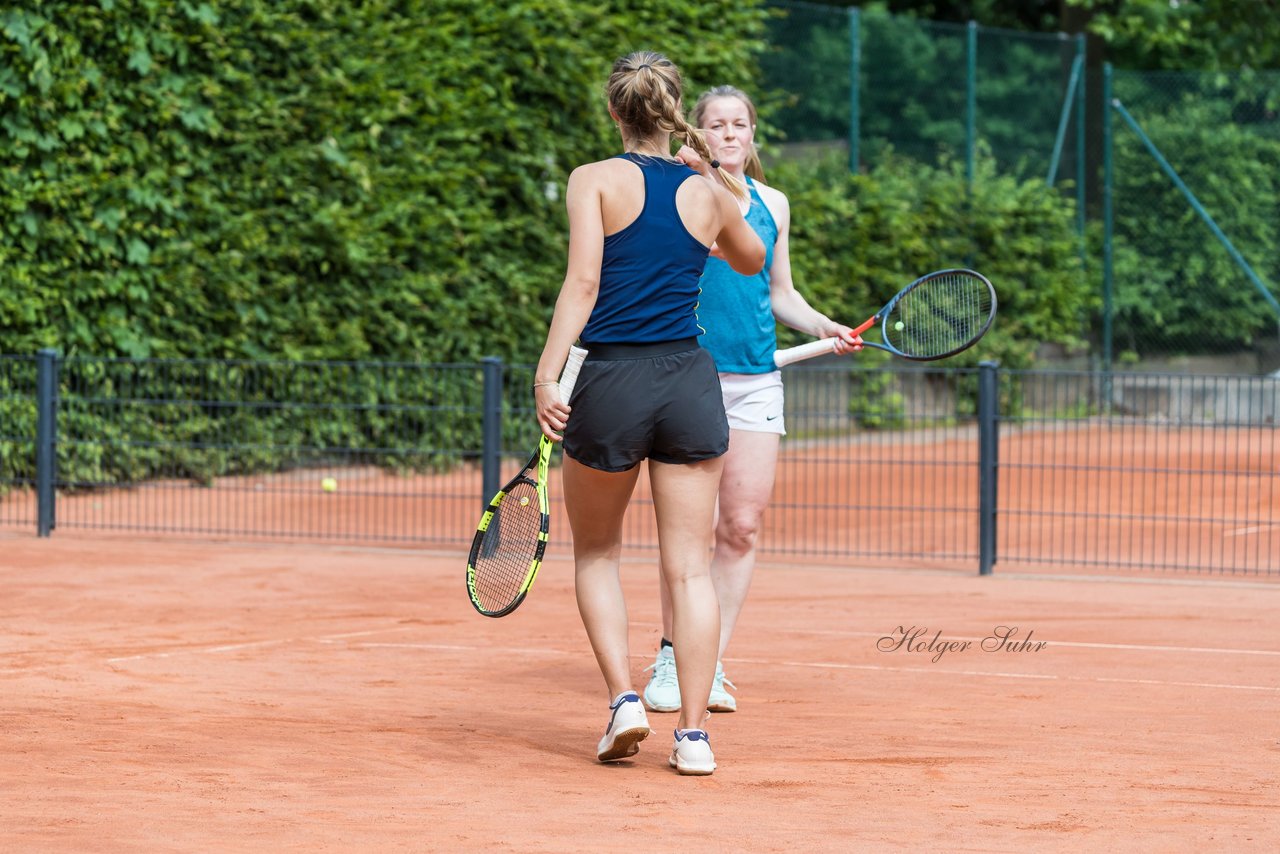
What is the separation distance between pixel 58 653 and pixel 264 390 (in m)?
5.75

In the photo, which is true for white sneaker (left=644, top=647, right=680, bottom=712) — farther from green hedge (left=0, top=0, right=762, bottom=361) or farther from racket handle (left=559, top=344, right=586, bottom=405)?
green hedge (left=0, top=0, right=762, bottom=361)

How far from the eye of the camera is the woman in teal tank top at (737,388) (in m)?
5.95

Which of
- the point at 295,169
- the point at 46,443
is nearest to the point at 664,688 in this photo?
the point at 46,443

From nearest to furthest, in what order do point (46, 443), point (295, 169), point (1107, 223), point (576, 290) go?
point (576, 290) → point (46, 443) → point (295, 169) → point (1107, 223)

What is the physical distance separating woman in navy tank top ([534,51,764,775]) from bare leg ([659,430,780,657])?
2.66ft

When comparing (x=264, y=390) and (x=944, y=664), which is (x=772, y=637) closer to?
(x=944, y=664)

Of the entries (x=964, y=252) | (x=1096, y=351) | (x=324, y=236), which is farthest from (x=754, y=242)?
(x=1096, y=351)

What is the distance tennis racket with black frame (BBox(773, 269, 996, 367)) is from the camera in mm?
6505

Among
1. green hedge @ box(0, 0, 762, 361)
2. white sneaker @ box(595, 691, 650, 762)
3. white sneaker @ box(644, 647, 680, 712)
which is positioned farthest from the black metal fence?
white sneaker @ box(595, 691, 650, 762)

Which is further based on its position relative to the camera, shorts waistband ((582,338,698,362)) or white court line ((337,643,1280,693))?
white court line ((337,643,1280,693))

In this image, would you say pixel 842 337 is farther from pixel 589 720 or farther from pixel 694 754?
pixel 694 754

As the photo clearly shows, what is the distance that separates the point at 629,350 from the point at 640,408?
0.16 m

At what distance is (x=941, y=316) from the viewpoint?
6.86 m
